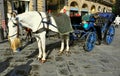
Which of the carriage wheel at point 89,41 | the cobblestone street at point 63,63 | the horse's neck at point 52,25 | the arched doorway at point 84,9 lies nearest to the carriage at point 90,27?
the carriage wheel at point 89,41

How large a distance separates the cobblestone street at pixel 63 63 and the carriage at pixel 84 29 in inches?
15.1

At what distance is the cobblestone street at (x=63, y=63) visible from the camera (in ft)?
20.2

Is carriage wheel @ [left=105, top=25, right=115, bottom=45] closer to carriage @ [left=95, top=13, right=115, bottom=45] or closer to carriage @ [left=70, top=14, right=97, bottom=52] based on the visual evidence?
carriage @ [left=95, top=13, right=115, bottom=45]

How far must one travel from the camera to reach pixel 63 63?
279 inches

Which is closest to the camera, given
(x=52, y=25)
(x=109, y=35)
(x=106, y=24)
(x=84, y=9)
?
(x=52, y=25)

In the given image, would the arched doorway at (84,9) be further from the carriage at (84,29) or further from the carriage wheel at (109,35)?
the carriage at (84,29)

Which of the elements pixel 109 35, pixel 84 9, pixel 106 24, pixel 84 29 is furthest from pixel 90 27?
pixel 84 9

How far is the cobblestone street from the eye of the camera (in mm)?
6168

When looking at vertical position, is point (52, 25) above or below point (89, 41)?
above

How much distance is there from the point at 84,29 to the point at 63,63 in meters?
2.48

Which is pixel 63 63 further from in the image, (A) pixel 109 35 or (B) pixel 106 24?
(A) pixel 109 35

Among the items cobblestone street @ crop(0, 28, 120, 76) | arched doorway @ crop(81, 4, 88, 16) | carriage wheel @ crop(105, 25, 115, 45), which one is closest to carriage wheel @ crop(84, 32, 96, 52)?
cobblestone street @ crop(0, 28, 120, 76)

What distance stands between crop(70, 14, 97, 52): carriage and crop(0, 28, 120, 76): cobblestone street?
38 centimetres

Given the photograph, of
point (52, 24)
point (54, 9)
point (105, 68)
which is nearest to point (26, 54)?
→ point (52, 24)
